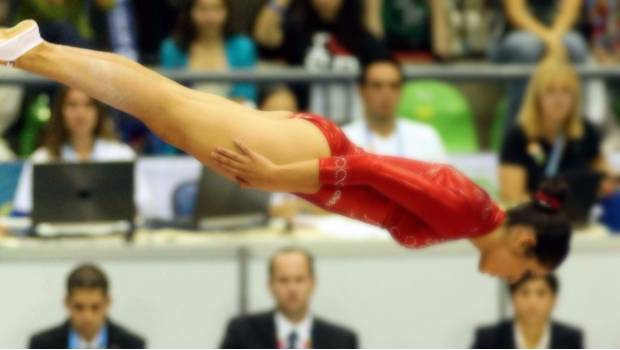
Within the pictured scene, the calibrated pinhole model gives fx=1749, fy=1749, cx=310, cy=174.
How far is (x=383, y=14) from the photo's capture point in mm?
10203

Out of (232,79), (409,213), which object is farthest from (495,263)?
(232,79)

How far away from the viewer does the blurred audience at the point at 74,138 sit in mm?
8375

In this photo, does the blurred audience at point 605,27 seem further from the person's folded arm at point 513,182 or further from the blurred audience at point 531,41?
the person's folded arm at point 513,182

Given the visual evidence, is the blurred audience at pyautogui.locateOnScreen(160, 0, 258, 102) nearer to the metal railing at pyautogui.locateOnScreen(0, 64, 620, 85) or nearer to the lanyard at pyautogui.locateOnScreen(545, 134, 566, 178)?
the metal railing at pyautogui.locateOnScreen(0, 64, 620, 85)

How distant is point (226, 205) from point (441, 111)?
76.6 inches

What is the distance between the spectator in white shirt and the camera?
8.69 m

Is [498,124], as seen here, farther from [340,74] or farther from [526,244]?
[526,244]

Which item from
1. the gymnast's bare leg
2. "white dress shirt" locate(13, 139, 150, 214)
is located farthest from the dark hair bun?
"white dress shirt" locate(13, 139, 150, 214)

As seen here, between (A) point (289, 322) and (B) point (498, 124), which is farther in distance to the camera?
(B) point (498, 124)

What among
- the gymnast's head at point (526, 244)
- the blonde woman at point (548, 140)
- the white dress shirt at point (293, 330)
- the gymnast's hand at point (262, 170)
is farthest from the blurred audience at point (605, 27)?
the gymnast's hand at point (262, 170)

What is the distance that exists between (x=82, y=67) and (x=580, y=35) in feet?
16.8

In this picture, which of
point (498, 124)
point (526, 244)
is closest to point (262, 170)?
point (526, 244)

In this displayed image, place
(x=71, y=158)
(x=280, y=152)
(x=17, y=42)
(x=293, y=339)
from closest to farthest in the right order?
(x=17, y=42), (x=280, y=152), (x=293, y=339), (x=71, y=158)

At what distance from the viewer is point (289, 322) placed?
7996 mm
